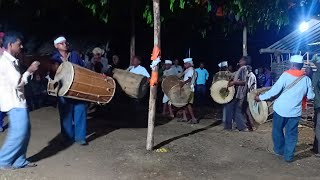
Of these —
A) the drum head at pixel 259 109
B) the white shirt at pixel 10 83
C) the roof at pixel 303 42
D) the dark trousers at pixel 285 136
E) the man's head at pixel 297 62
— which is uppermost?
the roof at pixel 303 42

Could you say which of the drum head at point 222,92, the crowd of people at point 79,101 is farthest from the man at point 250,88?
the drum head at point 222,92

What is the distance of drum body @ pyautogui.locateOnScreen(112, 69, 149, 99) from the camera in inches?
314

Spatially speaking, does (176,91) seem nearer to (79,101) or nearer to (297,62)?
(79,101)

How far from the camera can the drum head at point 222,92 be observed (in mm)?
9415

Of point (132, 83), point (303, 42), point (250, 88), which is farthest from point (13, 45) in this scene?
point (303, 42)

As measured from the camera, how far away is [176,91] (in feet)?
35.0

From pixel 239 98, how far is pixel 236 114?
407 millimetres

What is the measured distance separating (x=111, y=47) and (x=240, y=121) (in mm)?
6804

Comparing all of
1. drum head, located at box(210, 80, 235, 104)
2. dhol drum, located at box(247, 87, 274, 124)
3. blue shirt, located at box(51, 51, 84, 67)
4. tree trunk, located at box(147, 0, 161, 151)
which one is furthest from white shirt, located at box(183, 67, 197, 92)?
blue shirt, located at box(51, 51, 84, 67)

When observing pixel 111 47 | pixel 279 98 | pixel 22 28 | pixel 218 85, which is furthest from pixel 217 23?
pixel 279 98

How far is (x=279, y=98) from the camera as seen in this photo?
702 cm

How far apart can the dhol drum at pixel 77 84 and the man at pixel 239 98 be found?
324cm

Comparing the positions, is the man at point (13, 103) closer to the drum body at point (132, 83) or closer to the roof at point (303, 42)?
the drum body at point (132, 83)

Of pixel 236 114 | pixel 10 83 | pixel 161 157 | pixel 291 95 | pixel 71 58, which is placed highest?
pixel 71 58
